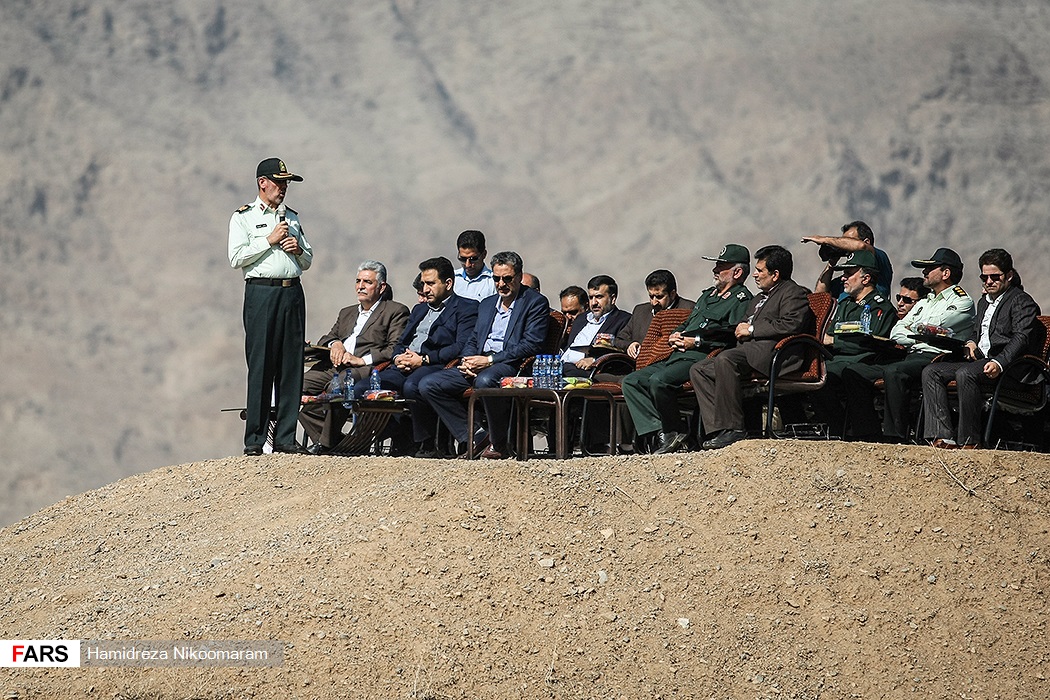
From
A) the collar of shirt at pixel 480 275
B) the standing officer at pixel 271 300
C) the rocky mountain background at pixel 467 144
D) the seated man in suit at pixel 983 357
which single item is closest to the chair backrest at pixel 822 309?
the seated man in suit at pixel 983 357

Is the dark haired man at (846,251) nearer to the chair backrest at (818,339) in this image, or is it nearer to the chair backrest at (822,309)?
the chair backrest at (818,339)

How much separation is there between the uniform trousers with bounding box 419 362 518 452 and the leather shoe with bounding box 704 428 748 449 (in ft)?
5.37

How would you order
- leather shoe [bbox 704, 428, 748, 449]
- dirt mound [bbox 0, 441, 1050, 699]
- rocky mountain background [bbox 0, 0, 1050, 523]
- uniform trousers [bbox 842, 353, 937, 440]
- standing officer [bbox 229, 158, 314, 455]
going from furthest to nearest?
rocky mountain background [bbox 0, 0, 1050, 523] → standing officer [bbox 229, 158, 314, 455] → uniform trousers [bbox 842, 353, 937, 440] → leather shoe [bbox 704, 428, 748, 449] → dirt mound [bbox 0, 441, 1050, 699]

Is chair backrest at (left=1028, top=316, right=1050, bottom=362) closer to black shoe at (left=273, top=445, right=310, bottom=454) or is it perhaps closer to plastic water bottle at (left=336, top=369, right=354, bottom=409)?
plastic water bottle at (left=336, top=369, right=354, bottom=409)

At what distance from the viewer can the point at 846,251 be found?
988 centimetres

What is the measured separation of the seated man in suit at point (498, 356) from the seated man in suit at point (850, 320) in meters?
1.81

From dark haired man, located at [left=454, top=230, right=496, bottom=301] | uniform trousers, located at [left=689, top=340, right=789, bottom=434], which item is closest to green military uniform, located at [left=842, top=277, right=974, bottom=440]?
uniform trousers, located at [left=689, top=340, right=789, bottom=434]

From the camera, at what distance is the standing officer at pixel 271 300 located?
30.2 feet

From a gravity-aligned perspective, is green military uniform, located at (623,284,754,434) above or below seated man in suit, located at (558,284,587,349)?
below

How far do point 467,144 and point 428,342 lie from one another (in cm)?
4291

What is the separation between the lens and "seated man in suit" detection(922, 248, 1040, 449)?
27.7 ft

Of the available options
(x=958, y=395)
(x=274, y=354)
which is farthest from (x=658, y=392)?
(x=274, y=354)

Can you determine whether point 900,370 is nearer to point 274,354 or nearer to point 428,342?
point 428,342

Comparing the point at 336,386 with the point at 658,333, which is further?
the point at 336,386
